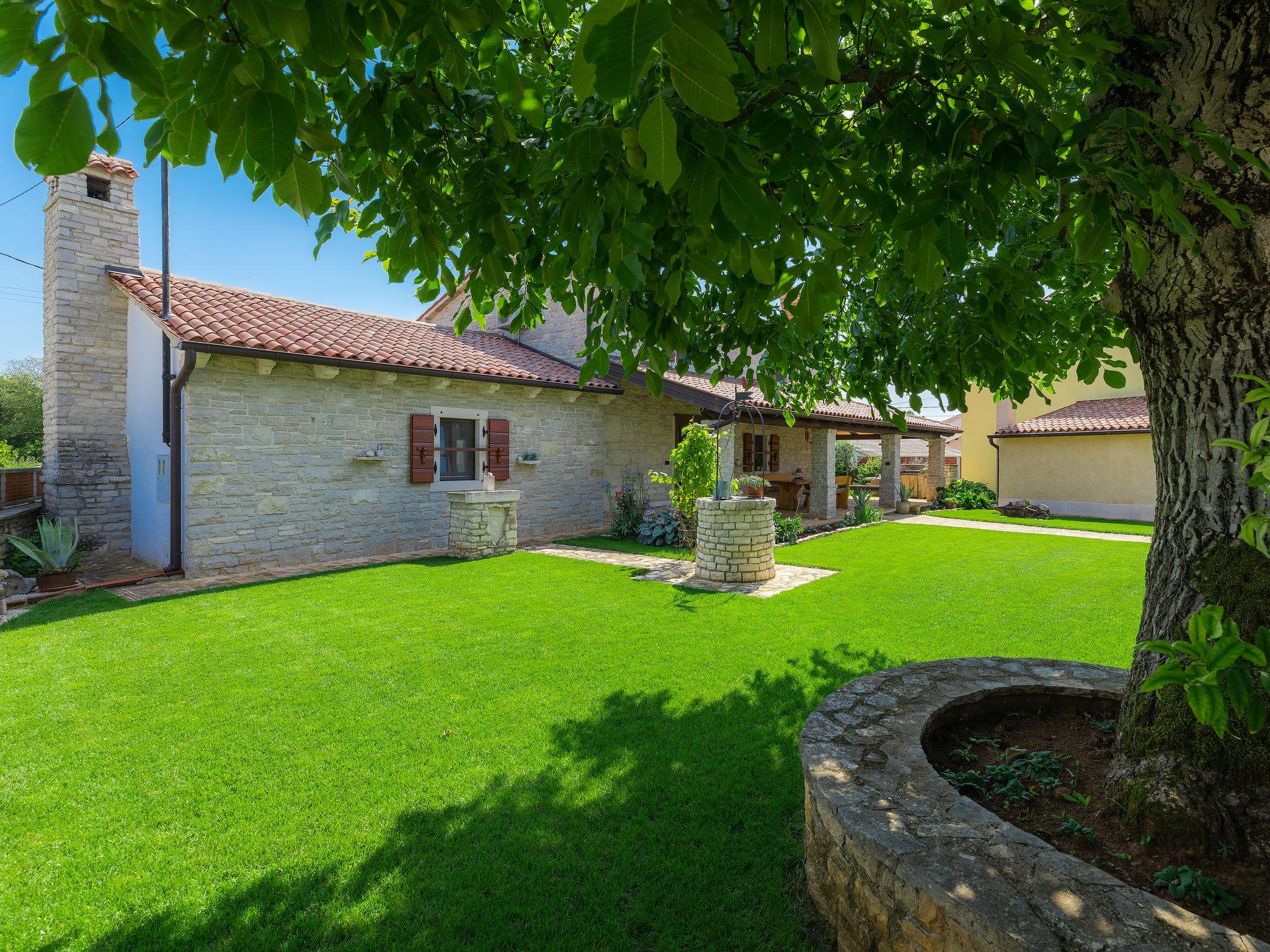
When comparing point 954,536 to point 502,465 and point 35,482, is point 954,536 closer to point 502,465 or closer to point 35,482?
point 502,465

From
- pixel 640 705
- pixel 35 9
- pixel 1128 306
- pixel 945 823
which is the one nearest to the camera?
Answer: pixel 35 9

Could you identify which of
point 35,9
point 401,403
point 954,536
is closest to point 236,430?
point 401,403

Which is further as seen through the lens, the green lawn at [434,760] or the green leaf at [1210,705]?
the green lawn at [434,760]

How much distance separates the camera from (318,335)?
981cm

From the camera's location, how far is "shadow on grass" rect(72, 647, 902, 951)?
2.26 meters

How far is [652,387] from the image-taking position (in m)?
2.70

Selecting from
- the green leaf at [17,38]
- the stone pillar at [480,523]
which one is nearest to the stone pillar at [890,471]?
the stone pillar at [480,523]

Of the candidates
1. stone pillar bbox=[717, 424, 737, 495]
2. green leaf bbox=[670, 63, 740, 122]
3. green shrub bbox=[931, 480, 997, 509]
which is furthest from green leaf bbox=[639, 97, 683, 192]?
green shrub bbox=[931, 480, 997, 509]

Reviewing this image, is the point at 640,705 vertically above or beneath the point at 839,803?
beneath

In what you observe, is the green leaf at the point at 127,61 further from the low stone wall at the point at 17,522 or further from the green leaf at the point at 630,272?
the low stone wall at the point at 17,522

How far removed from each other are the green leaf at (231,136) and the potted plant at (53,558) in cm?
871

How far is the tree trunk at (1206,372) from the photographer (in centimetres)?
204

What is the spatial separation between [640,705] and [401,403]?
7.66 m

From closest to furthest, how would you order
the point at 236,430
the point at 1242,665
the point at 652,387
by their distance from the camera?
the point at 1242,665
the point at 652,387
the point at 236,430
